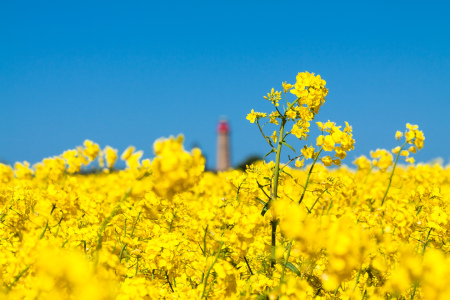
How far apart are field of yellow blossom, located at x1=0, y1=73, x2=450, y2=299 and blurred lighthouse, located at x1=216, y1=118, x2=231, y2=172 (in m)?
44.6

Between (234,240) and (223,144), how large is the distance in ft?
157

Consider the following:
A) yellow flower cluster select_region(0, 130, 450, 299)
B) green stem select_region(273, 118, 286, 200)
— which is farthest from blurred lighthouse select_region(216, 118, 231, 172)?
green stem select_region(273, 118, 286, 200)

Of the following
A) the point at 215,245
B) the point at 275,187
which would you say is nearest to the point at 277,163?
the point at 275,187

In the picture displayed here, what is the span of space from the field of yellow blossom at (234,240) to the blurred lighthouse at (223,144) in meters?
44.6

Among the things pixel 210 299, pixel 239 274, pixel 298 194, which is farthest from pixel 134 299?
pixel 298 194

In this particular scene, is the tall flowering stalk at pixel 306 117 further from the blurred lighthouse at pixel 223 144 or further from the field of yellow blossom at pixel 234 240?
the blurred lighthouse at pixel 223 144

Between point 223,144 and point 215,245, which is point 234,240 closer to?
point 215,245

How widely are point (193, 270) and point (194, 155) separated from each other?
1.17 meters

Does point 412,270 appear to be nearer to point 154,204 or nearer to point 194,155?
point 194,155

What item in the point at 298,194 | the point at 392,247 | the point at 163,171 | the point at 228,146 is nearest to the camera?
the point at 163,171

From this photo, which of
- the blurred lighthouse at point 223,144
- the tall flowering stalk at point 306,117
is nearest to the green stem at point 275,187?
the tall flowering stalk at point 306,117

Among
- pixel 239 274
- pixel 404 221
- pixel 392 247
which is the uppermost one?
pixel 404 221

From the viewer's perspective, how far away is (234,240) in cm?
240

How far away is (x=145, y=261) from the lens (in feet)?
9.45
